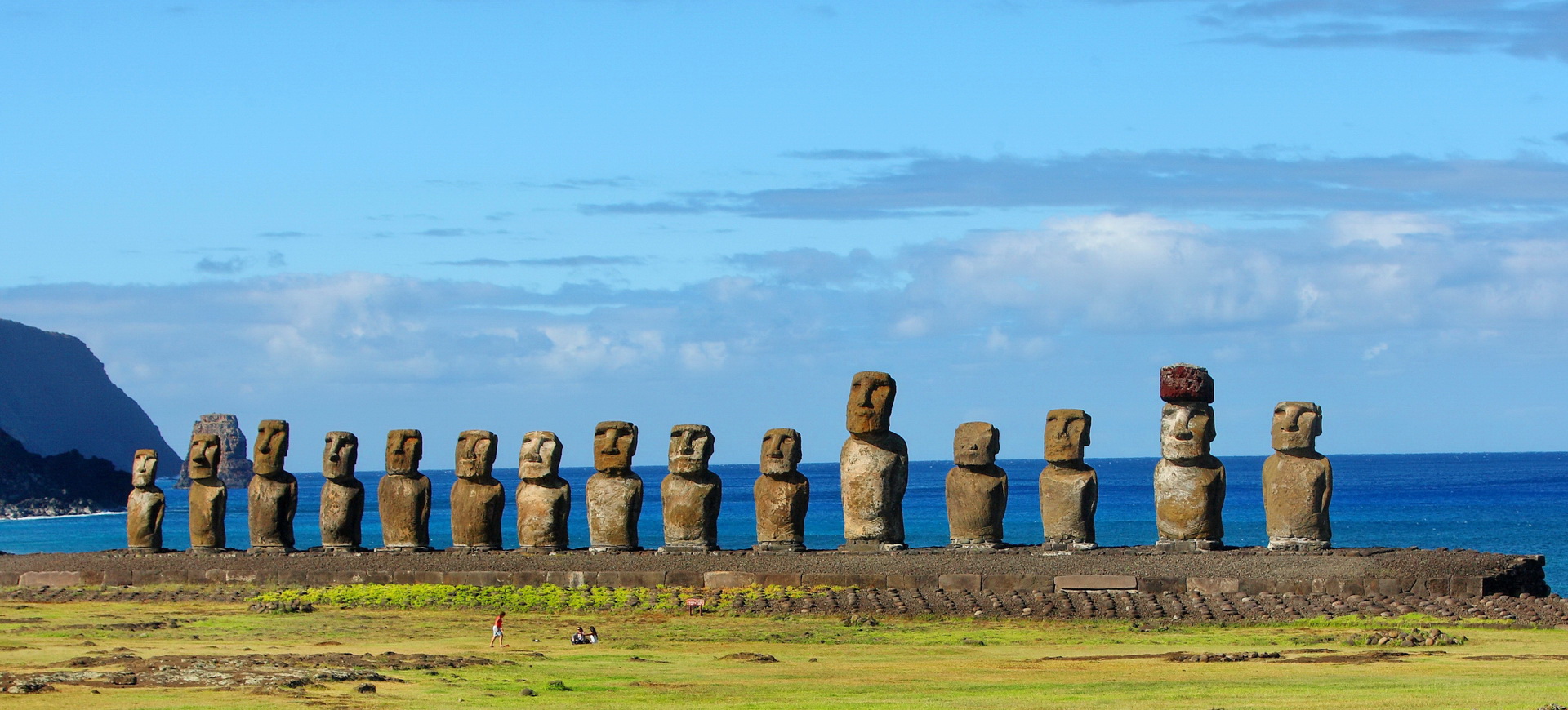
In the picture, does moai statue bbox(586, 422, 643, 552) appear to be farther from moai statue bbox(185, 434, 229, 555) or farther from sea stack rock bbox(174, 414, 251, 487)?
sea stack rock bbox(174, 414, 251, 487)

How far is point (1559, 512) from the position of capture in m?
78.9

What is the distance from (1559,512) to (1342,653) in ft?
220

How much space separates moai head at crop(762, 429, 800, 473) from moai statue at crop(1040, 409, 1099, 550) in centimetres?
322

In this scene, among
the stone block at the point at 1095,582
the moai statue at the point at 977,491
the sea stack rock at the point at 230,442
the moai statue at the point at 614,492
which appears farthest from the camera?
the sea stack rock at the point at 230,442

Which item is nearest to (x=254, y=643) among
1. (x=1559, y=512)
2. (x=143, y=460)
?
(x=143, y=460)

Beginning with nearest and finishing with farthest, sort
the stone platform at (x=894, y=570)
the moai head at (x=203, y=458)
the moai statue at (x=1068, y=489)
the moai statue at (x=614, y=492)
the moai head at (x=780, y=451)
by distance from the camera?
the stone platform at (x=894, y=570) → the moai statue at (x=1068, y=489) → the moai head at (x=780, y=451) → the moai statue at (x=614, y=492) → the moai head at (x=203, y=458)

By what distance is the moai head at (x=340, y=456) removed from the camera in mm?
27828

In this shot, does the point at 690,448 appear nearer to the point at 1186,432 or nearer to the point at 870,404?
the point at 870,404

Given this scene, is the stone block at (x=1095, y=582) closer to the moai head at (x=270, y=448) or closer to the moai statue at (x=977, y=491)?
the moai statue at (x=977, y=491)

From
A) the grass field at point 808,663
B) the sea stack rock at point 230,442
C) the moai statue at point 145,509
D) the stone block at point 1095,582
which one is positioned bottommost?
the grass field at point 808,663

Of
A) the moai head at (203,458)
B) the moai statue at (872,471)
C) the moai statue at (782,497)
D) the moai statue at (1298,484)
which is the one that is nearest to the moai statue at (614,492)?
the moai statue at (782,497)

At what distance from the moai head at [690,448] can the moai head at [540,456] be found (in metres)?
1.64

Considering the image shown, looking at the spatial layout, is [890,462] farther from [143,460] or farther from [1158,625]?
[143,460]

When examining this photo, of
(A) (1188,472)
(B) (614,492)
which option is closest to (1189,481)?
(A) (1188,472)
